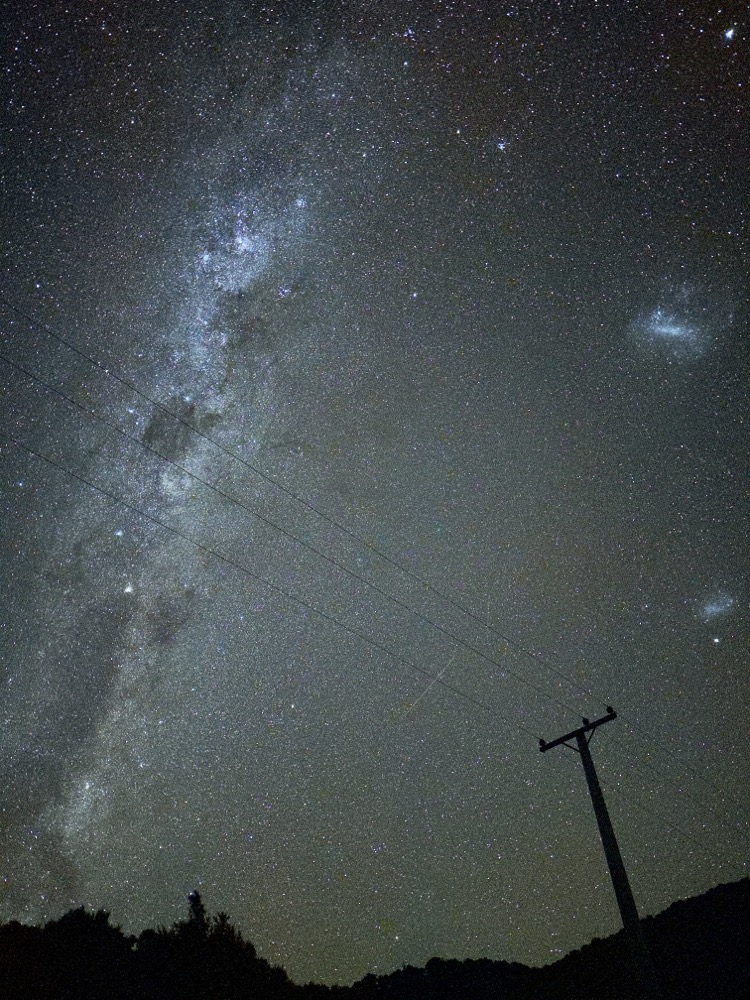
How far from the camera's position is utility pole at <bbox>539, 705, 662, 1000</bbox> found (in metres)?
8.63

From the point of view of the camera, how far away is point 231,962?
1816 centimetres

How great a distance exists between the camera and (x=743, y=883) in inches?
827

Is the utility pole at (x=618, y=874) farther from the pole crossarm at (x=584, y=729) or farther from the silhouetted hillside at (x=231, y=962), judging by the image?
the silhouetted hillside at (x=231, y=962)

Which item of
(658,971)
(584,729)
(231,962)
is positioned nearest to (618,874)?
(584,729)

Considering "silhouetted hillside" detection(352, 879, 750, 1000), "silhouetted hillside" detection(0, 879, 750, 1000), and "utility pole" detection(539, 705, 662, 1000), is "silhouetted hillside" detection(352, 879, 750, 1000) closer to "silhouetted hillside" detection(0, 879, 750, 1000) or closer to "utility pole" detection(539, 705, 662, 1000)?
"silhouetted hillside" detection(0, 879, 750, 1000)

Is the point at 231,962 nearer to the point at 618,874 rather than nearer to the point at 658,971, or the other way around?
the point at 658,971

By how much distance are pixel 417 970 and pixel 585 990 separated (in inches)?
506

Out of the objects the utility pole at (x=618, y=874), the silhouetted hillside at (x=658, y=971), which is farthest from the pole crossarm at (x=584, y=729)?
the silhouetted hillside at (x=658, y=971)

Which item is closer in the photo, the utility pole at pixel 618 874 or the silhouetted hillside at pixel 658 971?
the utility pole at pixel 618 874

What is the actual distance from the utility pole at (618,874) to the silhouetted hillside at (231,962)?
9.00 meters

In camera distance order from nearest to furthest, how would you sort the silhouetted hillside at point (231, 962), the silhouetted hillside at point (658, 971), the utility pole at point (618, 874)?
the utility pole at point (618, 874) < the silhouetted hillside at point (231, 962) < the silhouetted hillside at point (658, 971)

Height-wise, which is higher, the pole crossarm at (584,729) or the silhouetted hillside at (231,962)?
the pole crossarm at (584,729)

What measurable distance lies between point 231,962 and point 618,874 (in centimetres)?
1363

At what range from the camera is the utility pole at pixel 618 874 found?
863cm
